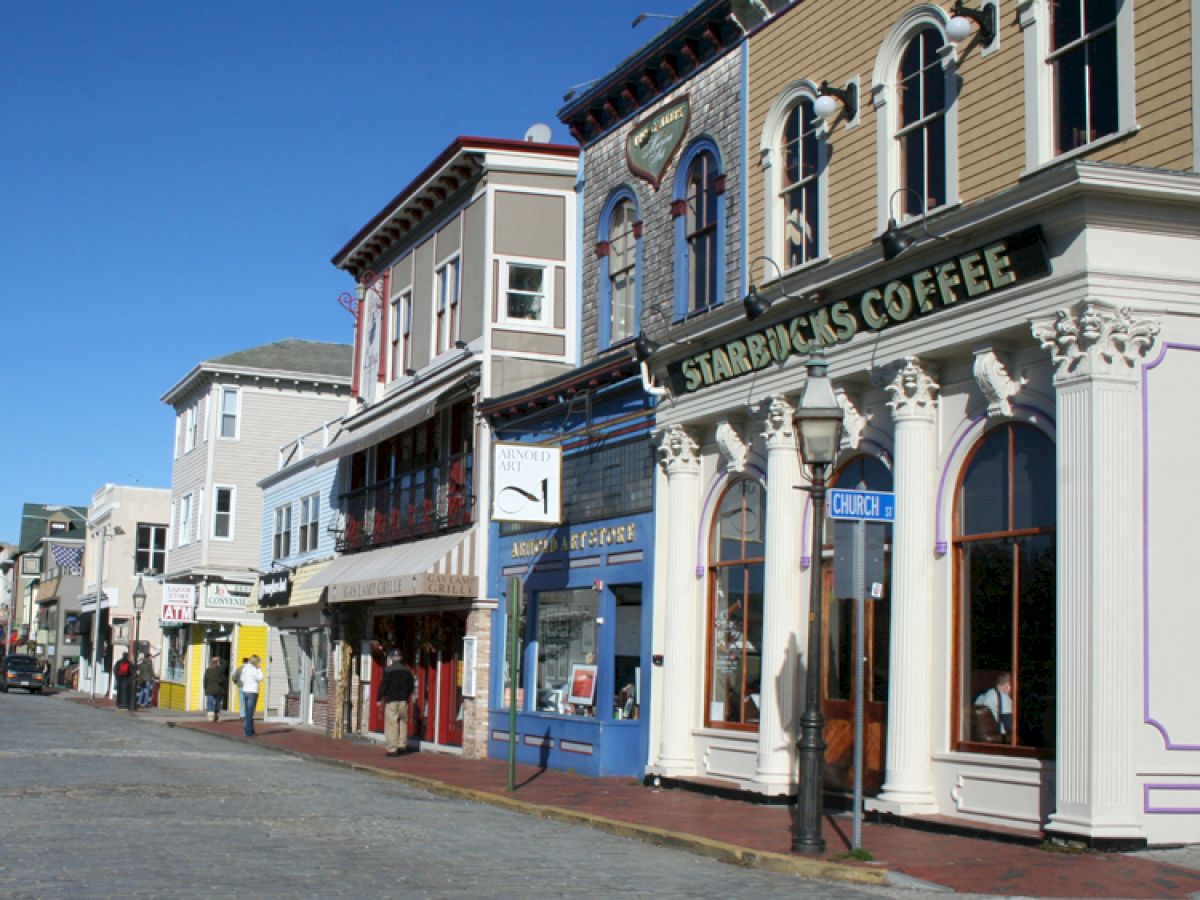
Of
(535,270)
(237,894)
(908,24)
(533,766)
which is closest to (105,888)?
(237,894)

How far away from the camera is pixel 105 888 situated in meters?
9.88

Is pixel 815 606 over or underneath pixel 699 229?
underneath

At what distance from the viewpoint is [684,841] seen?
13.8m

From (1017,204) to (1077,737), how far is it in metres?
4.67

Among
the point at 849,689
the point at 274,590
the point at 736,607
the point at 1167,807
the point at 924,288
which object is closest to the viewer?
the point at 1167,807

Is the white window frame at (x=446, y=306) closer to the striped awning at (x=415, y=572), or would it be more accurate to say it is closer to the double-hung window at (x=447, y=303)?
the double-hung window at (x=447, y=303)

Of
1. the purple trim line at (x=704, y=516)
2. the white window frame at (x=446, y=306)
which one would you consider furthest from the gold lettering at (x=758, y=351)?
the white window frame at (x=446, y=306)

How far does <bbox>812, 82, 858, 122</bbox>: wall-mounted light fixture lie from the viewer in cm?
1755

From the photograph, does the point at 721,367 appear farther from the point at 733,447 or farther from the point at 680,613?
the point at 680,613

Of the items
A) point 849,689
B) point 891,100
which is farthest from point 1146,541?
point 891,100

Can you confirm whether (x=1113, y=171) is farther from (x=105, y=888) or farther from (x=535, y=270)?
(x=535, y=270)

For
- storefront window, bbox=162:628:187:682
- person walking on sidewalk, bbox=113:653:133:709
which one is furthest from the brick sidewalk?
storefront window, bbox=162:628:187:682

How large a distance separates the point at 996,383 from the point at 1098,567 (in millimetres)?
2343

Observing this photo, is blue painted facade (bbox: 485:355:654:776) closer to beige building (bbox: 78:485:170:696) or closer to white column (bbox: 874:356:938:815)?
white column (bbox: 874:356:938:815)
